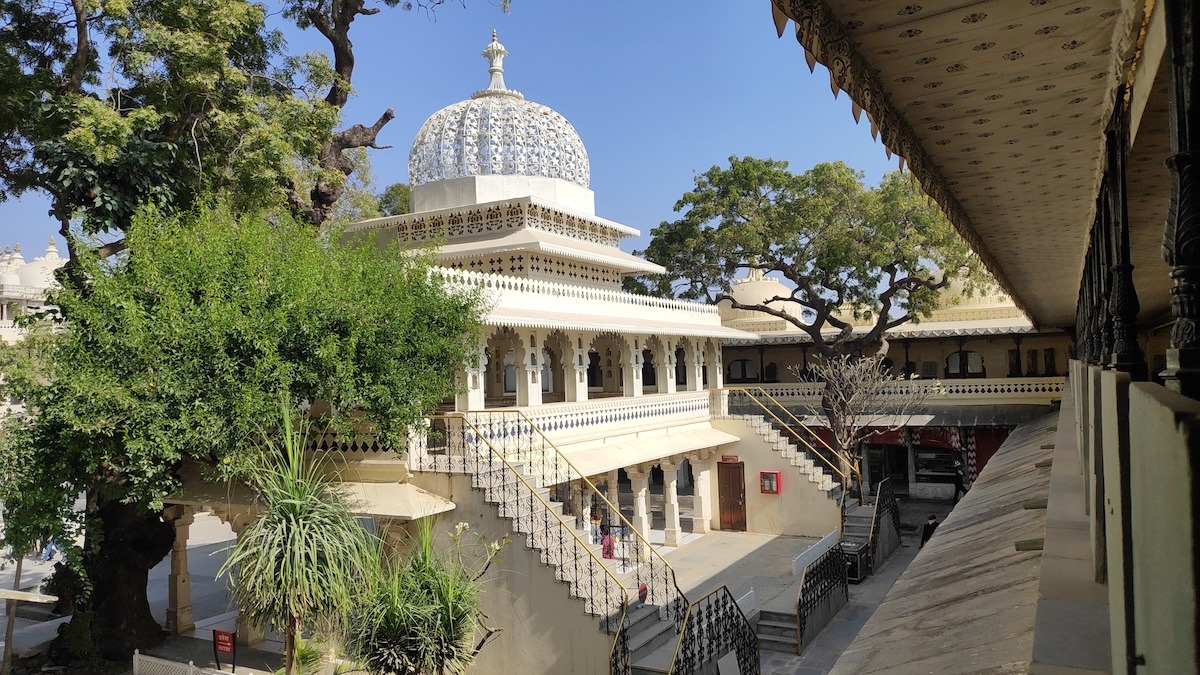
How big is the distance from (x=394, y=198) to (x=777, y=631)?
1185 inches

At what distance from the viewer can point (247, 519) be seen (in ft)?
50.5

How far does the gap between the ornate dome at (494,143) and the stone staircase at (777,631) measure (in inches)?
538

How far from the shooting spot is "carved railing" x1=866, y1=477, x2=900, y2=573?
20.0 m

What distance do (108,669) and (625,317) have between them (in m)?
13.7

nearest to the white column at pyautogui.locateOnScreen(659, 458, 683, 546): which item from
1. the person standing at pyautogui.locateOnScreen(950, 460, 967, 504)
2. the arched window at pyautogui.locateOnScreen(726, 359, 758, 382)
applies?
the person standing at pyautogui.locateOnScreen(950, 460, 967, 504)

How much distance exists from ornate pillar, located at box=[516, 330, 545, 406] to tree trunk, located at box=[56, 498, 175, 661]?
7693 millimetres

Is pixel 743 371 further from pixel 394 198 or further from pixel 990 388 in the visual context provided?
pixel 394 198

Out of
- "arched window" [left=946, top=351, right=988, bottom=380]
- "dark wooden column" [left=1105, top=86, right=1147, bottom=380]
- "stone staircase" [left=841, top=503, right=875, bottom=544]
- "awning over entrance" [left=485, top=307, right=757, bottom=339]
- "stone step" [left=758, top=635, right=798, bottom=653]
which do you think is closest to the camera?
"dark wooden column" [left=1105, top=86, right=1147, bottom=380]

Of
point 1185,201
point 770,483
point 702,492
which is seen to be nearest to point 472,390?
point 702,492

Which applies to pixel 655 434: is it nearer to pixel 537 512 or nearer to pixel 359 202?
pixel 537 512

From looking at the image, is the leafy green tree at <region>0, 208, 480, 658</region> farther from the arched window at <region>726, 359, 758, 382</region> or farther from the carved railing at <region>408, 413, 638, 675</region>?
the arched window at <region>726, 359, 758, 382</region>

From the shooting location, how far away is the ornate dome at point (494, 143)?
2269 cm

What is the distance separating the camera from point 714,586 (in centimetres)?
1833

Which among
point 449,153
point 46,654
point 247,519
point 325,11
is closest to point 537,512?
point 247,519
